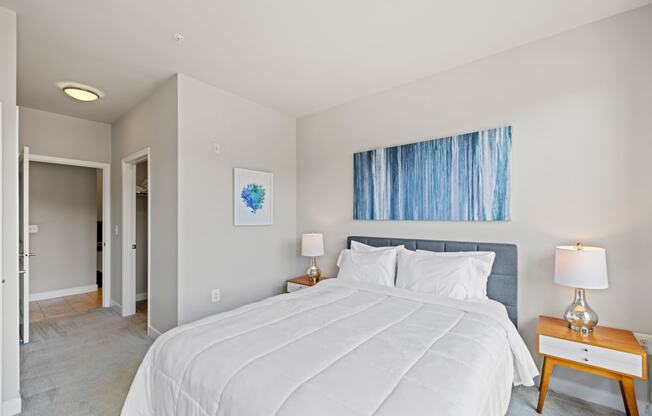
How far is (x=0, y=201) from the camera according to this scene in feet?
6.30

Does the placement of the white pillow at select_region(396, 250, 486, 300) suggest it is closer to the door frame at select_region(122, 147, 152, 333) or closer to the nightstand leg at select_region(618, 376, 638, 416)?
the nightstand leg at select_region(618, 376, 638, 416)

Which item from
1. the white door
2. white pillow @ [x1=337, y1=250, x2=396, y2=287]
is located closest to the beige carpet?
the white door

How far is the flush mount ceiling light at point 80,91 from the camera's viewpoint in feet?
10.2

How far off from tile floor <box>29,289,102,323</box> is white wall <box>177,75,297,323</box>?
7.87ft

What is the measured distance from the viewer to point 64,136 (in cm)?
404

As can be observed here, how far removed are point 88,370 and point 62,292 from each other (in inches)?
126

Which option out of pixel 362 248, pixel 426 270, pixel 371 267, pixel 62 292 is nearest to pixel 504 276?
pixel 426 270

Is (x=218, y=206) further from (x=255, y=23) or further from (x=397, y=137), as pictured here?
(x=397, y=137)

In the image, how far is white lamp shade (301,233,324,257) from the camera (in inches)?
139

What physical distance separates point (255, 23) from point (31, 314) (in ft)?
15.4

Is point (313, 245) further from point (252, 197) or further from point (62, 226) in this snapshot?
point (62, 226)

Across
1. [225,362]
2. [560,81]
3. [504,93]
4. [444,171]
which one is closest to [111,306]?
[225,362]

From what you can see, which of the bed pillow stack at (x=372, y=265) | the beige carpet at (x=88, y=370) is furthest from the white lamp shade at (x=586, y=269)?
the bed pillow stack at (x=372, y=265)

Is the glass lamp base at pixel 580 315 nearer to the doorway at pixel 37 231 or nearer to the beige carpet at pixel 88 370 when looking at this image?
the beige carpet at pixel 88 370
